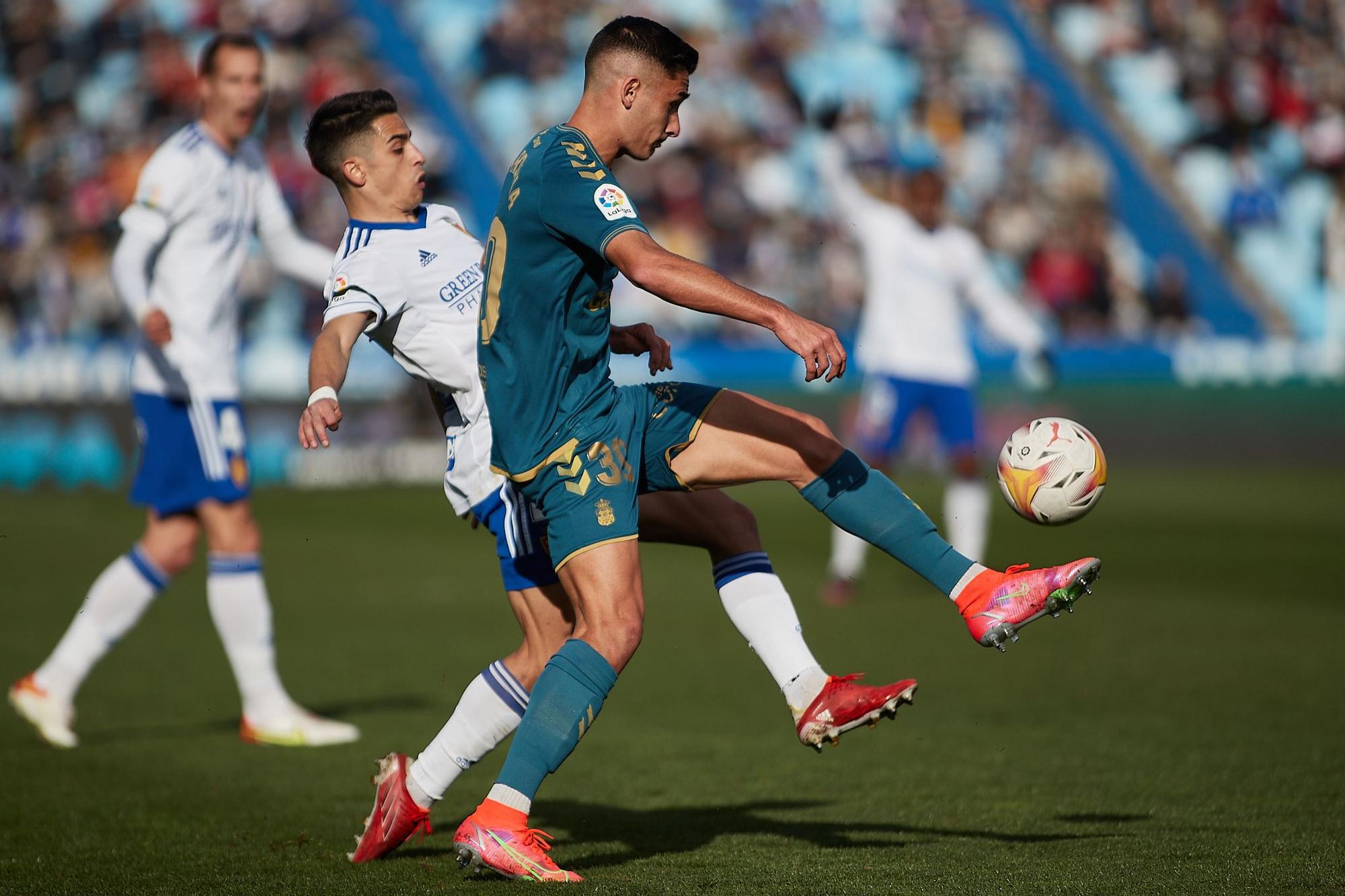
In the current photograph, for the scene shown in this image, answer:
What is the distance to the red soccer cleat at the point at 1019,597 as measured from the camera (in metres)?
3.81

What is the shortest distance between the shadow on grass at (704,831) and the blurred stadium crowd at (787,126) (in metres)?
13.3

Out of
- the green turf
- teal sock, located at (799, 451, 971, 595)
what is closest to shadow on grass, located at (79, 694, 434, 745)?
the green turf

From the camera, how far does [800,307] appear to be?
→ 63.4 feet

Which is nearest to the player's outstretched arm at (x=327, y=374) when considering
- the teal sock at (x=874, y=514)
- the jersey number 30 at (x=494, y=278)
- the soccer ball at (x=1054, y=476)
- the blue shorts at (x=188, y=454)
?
the jersey number 30 at (x=494, y=278)

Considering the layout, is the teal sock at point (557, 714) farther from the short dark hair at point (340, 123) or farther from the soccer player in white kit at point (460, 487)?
the short dark hair at point (340, 123)

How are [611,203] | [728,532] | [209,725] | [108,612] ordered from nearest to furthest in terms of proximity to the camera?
[611,203] → [728,532] → [108,612] → [209,725]

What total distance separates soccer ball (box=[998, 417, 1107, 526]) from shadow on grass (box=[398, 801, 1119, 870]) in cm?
86

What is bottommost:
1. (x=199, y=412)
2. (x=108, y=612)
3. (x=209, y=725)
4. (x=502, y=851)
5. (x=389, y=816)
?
(x=209, y=725)

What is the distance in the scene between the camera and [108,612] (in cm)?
621

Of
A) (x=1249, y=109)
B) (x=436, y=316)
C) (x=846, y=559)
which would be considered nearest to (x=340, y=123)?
(x=436, y=316)

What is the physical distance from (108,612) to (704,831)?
2916mm

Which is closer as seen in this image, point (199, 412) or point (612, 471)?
point (612, 471)

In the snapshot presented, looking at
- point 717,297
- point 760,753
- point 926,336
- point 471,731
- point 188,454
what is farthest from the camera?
point 926,336

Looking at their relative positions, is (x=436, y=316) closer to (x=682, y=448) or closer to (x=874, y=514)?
(x=682, y=448)
